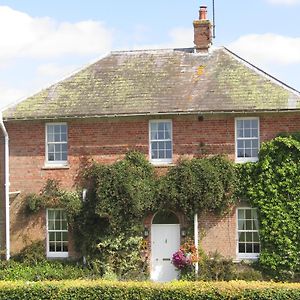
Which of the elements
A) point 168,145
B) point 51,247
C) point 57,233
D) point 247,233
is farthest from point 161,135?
point 51,247

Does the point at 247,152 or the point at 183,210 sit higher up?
the point at 247,152

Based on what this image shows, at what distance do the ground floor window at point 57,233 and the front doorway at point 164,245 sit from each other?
3.60m

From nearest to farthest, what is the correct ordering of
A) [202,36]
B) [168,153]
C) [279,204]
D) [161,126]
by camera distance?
[279,204] < [168,153] < [161,126] < [202,36]

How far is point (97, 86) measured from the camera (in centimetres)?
2853

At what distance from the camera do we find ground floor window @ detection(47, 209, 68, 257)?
27547 mm

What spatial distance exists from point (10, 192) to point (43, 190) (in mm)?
1364

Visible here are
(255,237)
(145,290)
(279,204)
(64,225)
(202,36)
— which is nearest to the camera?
(145,290)

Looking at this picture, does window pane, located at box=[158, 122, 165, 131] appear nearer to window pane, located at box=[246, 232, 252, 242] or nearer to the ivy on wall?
the ivy on wall

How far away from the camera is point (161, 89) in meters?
27.7

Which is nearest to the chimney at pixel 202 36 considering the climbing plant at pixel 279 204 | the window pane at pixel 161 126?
the window pane at pixel 161 126

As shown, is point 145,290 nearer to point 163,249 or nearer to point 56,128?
point 163,249

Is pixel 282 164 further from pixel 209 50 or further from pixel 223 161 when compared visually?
pixel 209 50

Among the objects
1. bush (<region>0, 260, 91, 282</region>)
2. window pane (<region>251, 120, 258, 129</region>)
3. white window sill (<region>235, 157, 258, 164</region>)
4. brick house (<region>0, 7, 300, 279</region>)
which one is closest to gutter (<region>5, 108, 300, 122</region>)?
brick house (<region>0, 7, 300, 279</region>)

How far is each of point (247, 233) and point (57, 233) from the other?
7600mm
